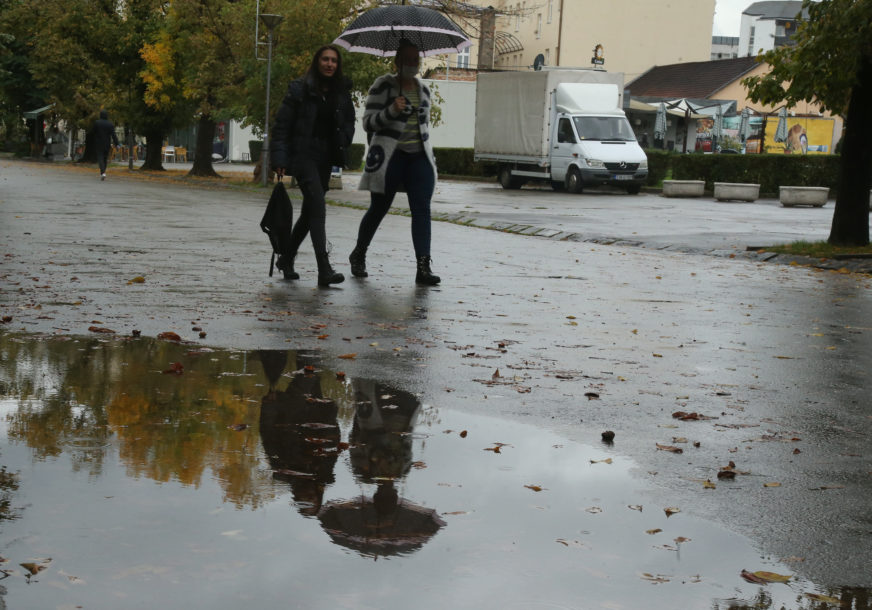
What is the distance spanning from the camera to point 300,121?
33.3ft

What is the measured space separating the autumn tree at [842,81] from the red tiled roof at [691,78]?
43232 mm

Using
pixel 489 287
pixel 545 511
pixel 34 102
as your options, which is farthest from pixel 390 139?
pixel 34 102

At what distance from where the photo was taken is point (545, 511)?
383cm

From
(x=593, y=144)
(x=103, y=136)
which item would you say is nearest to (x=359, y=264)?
(x=593, y=144)

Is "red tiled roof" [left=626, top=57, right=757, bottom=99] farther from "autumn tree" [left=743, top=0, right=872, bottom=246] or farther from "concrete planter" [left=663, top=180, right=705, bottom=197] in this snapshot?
"autumn tree" [left=743, top=0, right=872, bottom=246]

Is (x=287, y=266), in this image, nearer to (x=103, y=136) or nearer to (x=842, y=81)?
(x=842, y=81)

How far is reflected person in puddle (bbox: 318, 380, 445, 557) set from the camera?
136 inches

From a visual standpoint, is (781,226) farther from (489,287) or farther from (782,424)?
(782,424)

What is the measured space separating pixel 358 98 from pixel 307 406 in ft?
104

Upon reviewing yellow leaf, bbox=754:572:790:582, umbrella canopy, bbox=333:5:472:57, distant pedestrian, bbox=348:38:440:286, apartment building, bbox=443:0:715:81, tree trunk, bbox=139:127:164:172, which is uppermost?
apartment building, bbox=443:0:715:81

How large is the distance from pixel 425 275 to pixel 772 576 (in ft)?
24.3

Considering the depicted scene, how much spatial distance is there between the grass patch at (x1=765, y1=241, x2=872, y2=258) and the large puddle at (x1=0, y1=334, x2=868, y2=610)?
10806mm

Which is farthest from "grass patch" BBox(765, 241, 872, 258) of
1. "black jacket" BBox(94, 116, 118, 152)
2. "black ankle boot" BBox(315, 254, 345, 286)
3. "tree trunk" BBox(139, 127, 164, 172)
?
"tree trunk" BBox(139, 127, 164, 172)

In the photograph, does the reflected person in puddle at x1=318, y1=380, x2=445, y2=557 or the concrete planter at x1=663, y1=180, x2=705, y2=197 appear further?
the concrete planter at x1=663, y1=180, x2=705, y2=197
